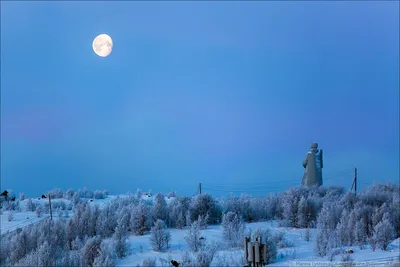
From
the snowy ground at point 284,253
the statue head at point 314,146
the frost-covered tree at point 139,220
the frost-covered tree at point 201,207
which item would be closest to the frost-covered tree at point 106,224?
the frost-covered tree at point 139,220

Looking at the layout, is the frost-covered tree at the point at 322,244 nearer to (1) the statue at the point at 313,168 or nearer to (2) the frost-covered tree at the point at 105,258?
(2) the frost-covered tree at the point at 105,258

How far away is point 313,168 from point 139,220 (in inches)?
463

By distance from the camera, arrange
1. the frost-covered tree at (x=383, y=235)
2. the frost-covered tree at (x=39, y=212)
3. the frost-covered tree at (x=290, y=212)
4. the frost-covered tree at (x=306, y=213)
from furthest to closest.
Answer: the frost-covered tree at (x=39, y=212), the frost-covered tree at (x=290, y=212), the frost-covered tree at (x=306, y=213), the frost-covered tree at (x=383, y=235)

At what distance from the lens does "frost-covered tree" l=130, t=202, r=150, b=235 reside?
15248 mm

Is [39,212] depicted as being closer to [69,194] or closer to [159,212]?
[159,212]

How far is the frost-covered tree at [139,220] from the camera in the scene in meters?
15.2

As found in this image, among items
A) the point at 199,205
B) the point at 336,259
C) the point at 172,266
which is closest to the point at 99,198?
the point at 199,205

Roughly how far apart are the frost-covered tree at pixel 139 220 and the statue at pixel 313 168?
1109 cm

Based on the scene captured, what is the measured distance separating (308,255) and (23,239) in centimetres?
Answer: 852

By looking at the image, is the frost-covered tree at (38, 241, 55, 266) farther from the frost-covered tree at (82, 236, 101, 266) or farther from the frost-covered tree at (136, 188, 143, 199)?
the frost-covered tree at (136, 188, 143, 199)

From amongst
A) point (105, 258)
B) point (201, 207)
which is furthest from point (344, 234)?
point (105, 258)

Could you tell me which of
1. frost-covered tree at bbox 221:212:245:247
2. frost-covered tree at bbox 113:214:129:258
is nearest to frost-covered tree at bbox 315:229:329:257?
frost-covered tree at bbox 221:212:245:247

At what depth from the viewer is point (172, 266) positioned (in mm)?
11062

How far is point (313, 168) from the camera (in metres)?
23.7
